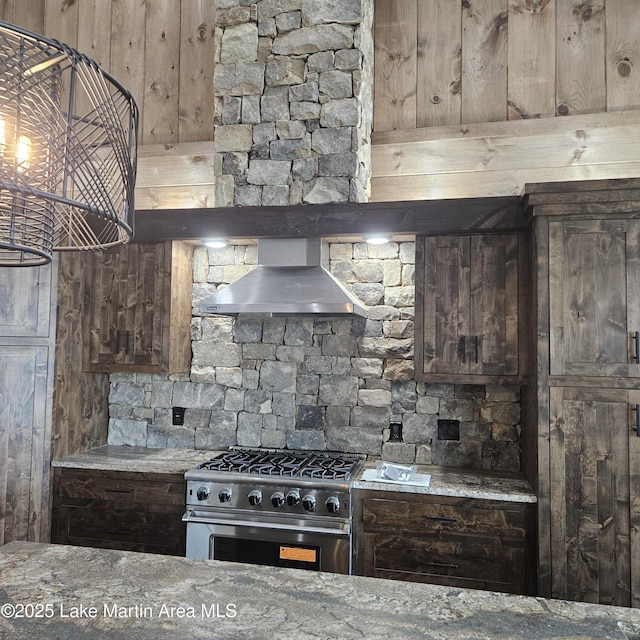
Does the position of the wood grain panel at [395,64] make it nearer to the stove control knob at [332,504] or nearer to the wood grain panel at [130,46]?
the wood grain panel at [130,46]

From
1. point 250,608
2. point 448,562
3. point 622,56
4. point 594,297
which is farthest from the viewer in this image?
point 622,56

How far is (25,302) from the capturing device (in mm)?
3531

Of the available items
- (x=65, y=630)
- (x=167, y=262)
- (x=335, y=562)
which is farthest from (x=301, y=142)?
(x=65, y=630)

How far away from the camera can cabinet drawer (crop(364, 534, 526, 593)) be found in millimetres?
3000

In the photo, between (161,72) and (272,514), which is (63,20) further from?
(272,514)

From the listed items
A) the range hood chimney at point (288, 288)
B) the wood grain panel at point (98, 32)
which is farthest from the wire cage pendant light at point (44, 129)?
the wood grain panel at point (98, 32)

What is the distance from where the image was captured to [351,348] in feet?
12.6

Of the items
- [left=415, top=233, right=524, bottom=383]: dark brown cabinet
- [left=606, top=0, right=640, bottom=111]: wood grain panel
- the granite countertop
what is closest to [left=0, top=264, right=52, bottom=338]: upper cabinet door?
the granite countertop

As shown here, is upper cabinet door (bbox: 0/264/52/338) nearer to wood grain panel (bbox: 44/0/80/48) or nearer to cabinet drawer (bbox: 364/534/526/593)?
wood grain panel (bbox: 44/0/80/48)

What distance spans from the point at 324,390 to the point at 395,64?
2.16 metres

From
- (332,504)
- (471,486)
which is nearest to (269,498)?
(332,504)

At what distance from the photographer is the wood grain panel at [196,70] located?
4055mm

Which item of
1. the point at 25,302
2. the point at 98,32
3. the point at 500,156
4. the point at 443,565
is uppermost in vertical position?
the point at 98,32

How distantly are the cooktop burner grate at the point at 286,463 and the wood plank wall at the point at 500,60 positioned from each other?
7.01ft
